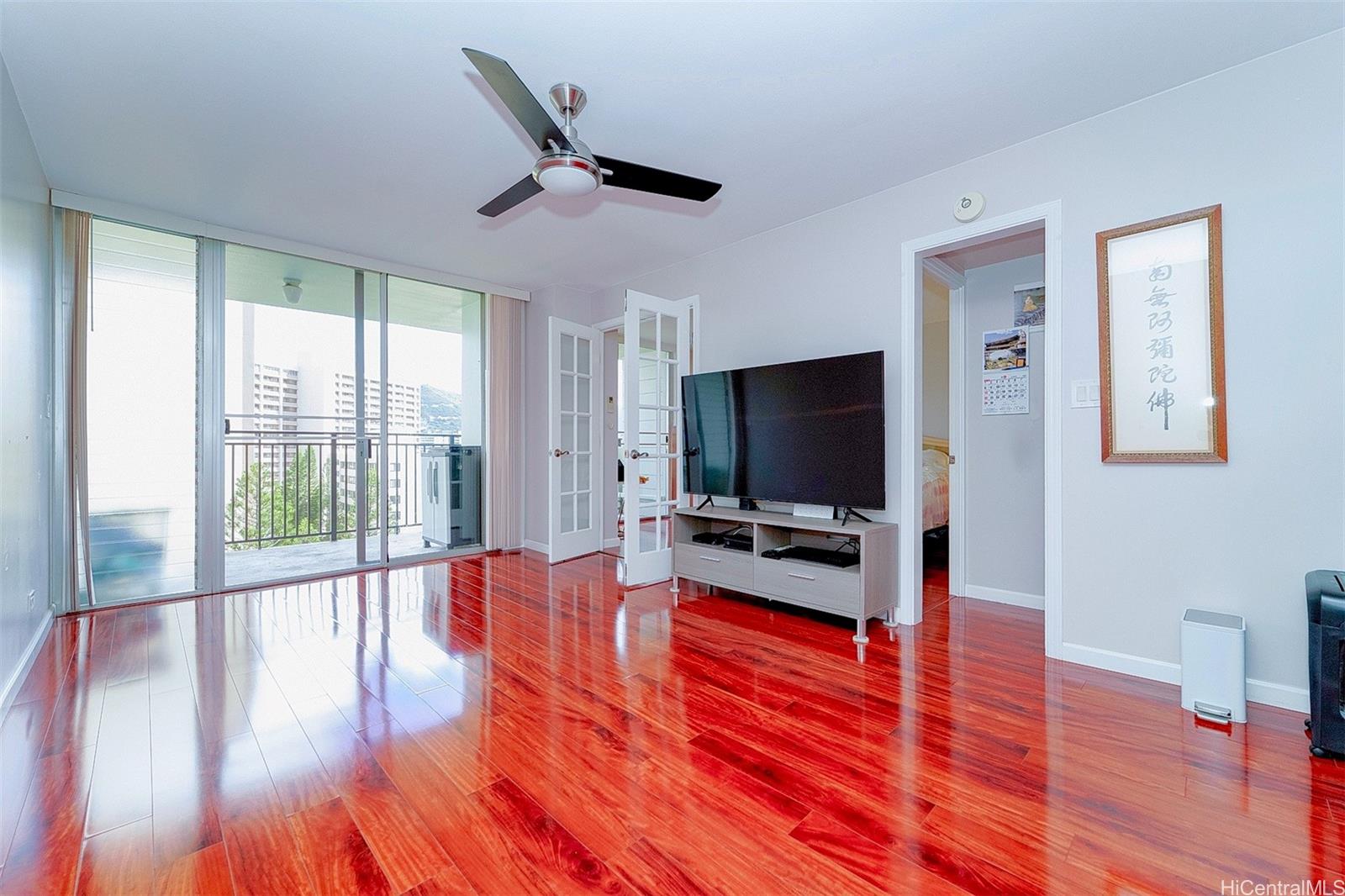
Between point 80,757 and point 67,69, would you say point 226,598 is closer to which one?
point 80,757

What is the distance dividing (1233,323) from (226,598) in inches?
213

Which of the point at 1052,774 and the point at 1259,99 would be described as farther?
the point at 1259,99

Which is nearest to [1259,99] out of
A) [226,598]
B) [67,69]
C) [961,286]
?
[961,286]

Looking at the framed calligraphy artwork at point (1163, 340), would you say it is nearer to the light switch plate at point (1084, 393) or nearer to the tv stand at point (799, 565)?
the light switch plate at point (1084, 393)

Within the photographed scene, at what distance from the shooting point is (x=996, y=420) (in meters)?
3.52

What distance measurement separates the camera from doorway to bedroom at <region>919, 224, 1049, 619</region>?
3359 millimetres

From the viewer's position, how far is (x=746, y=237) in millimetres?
3760

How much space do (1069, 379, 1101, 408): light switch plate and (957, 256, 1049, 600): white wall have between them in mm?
903

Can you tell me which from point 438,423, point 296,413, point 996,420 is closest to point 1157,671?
point 996,420

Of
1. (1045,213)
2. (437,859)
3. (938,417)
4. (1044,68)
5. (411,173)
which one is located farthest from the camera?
(938,417)

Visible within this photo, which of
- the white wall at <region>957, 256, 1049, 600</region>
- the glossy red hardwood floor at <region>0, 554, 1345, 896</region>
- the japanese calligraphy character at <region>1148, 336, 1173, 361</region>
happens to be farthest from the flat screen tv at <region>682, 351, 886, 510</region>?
the white wall at <region>957, 256, 1049, 600</region>

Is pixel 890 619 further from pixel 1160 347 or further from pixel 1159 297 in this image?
pixel 1159 297

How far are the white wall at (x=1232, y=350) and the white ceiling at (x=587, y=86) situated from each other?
0.15 metres

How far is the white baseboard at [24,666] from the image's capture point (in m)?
2.04
